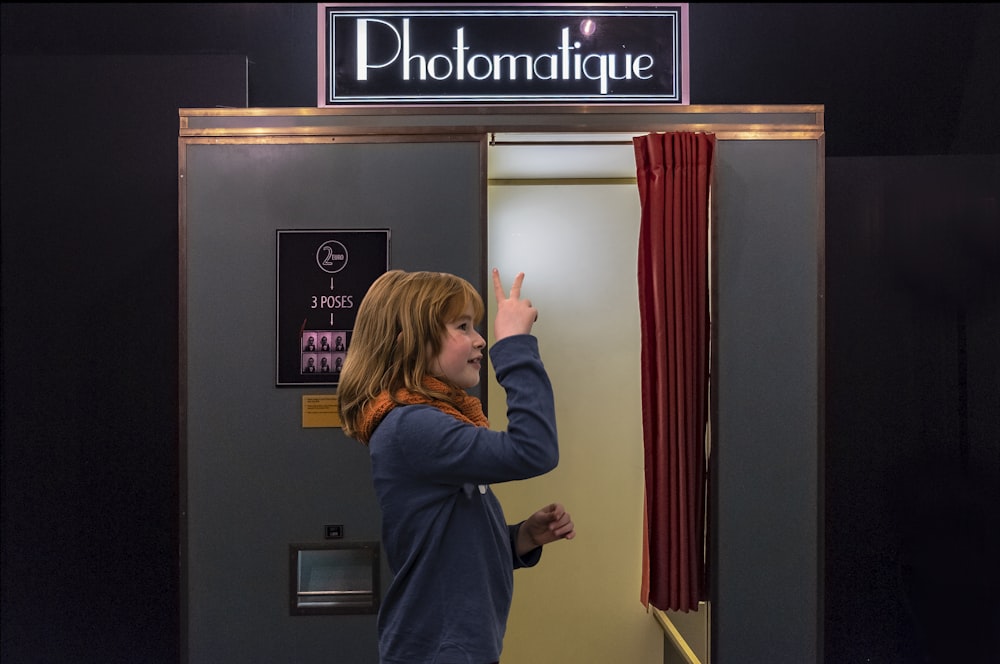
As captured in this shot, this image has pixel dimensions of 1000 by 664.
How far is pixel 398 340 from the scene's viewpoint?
153 cm

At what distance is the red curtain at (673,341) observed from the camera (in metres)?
2.41

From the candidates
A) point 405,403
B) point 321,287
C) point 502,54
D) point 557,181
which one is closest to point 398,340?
point 405,403

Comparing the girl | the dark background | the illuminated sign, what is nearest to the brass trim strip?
the dark background

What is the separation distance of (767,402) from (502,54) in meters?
1.45

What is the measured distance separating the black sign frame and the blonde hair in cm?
89

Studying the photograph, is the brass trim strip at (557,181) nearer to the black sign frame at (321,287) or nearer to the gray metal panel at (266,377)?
the gray metal panel at (266,377)

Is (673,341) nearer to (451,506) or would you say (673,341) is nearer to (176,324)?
(451,506)

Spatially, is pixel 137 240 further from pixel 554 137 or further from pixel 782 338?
pixel 782 338

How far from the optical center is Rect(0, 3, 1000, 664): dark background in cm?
307

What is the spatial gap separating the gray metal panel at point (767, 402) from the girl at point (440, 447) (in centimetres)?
115

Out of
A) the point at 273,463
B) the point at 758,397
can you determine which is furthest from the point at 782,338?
the point at 273,463

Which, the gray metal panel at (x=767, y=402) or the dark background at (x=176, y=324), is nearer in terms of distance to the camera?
the gray metal panel at (x=767, y=402)

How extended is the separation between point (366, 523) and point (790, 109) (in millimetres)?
1907

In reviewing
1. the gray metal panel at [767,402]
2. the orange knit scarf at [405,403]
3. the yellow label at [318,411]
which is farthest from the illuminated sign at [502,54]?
the orange knit scarf at [405,403]
